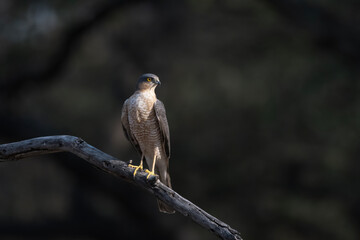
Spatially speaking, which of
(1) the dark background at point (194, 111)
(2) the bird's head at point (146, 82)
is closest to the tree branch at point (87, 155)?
(2) the bird's head at point (146, 82)

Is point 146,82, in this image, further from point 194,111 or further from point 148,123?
point 194,111

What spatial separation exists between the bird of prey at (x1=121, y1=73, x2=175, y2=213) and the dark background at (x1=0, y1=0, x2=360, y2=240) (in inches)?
121

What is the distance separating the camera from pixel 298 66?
7793mm

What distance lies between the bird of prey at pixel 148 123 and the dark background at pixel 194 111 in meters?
3.06

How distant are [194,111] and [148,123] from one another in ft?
13.7

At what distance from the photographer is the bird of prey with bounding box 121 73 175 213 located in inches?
175

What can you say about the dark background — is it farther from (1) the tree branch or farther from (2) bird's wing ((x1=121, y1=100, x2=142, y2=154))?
(1) the tree branch

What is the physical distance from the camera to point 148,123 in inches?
177

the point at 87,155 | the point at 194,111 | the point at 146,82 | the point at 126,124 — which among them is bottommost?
the point at 87,155

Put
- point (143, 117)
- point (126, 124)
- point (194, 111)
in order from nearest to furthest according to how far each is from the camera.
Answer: point (143, 117) → point (126, 124) → point (194, 111)

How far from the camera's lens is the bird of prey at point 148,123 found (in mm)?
4449

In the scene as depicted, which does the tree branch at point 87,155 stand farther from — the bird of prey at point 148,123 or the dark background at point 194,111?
the dark background at point 194,111

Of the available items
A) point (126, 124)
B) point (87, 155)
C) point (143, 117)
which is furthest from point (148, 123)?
point (87, 155)

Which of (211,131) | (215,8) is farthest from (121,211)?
(215,8)
